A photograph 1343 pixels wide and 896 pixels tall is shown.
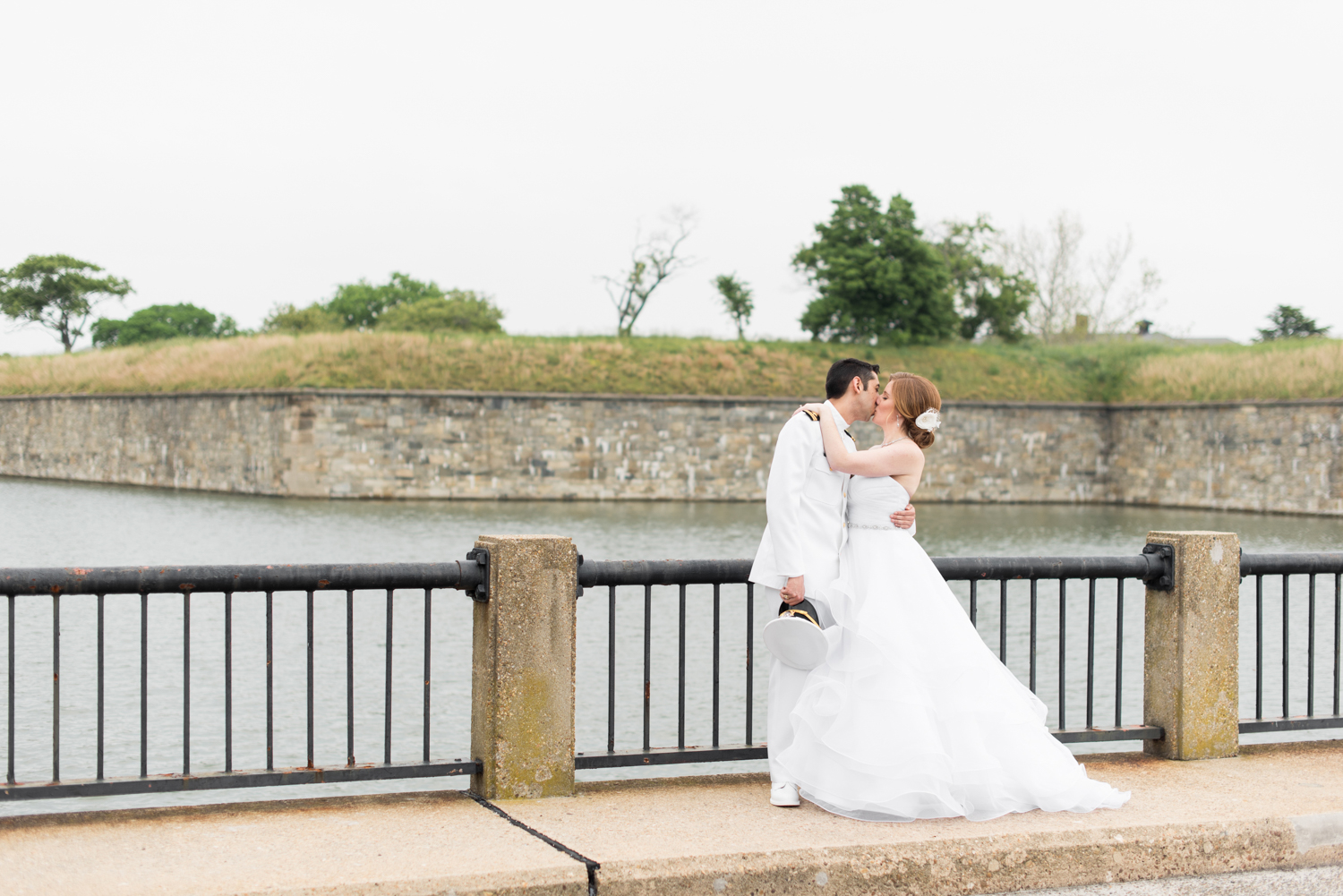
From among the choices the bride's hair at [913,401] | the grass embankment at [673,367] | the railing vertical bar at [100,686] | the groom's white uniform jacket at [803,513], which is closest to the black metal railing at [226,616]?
the railing vertical bar at [100,686]

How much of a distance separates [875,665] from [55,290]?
242 feet

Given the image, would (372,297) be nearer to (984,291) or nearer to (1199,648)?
(984,291)

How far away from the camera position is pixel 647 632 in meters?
4.69

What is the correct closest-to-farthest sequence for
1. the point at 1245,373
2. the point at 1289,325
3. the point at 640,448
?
1. the point at 640,448
2. the point at 1245,373
3. the point at 1289,325

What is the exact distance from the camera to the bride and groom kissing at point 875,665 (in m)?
4.21

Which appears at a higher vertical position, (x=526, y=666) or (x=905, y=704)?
(x=526, y=666)

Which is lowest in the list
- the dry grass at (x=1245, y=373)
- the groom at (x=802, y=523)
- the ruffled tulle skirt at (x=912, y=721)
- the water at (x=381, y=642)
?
the water at (x=381, y=642)

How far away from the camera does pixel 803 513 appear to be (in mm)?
4426

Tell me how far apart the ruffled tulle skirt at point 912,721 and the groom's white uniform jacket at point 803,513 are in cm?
12

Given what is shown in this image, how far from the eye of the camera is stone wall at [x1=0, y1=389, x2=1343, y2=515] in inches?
1412

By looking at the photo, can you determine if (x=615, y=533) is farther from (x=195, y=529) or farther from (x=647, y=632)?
(x=647, y=632)

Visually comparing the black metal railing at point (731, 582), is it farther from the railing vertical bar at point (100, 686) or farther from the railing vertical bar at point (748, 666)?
the railing vertical bar at point (100, 686)

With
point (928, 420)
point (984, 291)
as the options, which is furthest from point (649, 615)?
point (984, 291)

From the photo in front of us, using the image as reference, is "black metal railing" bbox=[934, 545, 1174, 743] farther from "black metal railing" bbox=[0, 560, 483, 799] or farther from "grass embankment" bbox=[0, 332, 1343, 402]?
"grass embankment" bbox=[0, 332, 1343, 402]
